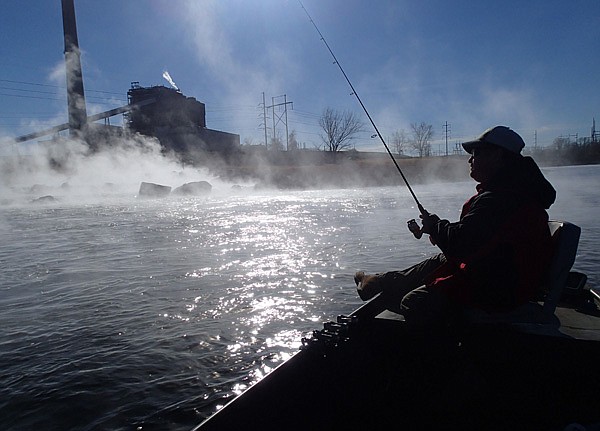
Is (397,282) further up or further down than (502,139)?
further down

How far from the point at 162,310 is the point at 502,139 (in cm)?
530

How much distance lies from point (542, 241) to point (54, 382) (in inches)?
187

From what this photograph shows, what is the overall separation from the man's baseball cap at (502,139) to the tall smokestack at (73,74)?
4685cm

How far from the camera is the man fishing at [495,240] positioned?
291 centimetres

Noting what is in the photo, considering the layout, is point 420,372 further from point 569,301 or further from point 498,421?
point 569,301

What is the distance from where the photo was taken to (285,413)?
2.90 meters

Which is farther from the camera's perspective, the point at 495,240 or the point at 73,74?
the point at 73,74

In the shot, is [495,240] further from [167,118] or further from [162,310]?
[167,118]

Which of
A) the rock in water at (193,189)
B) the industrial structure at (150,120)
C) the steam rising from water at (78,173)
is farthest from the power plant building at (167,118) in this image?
the rock in water at (193,189)

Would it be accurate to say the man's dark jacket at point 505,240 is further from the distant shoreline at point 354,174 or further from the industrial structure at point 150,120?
the industrial structure at point 150,120

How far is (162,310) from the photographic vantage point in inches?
261

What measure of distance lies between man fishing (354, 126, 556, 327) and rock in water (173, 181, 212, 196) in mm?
33282

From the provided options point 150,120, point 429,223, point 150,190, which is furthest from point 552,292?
point 150,120

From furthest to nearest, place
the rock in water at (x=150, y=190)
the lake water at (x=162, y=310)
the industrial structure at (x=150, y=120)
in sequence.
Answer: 1. the industrial structure at (x=150, y=120)
2. the rock in water at (x=150, y=190)
3. the lake water at (x=162, y=310)
